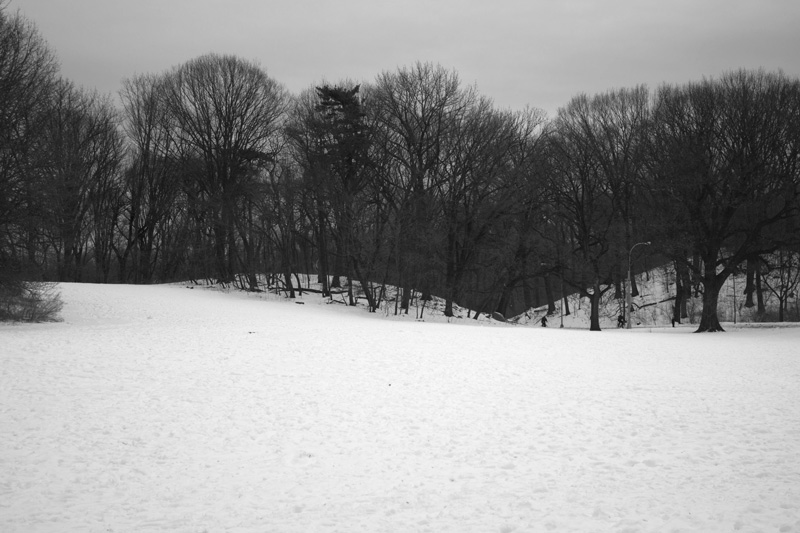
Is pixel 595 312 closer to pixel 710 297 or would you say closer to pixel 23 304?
pixel 710 297

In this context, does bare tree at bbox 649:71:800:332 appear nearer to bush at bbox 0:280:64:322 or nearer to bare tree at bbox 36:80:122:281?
bush at bbox 0:280:64:322

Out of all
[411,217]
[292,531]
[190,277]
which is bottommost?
[292,531]

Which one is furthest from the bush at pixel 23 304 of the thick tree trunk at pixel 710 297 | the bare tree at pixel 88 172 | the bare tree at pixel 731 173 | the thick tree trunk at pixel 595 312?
the thick tree trunk at pixel 710 297

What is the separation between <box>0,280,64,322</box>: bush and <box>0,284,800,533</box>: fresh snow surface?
2085mm

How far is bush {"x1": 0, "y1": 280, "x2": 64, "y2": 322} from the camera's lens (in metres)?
18.0

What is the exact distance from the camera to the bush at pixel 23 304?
1797 cm

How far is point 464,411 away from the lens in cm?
1098

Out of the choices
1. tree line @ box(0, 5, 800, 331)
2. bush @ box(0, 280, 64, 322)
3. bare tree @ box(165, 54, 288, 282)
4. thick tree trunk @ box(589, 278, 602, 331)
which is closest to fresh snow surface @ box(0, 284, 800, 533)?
bush @ box(0, 280, 64, 322)

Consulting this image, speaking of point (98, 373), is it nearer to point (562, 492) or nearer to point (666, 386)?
point (562, 492)

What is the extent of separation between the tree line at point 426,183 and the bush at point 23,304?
2.17 metres

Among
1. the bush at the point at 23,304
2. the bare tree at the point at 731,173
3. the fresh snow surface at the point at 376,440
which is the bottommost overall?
the fresh snow surface at the point at 376,440

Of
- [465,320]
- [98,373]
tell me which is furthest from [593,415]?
[465,320]

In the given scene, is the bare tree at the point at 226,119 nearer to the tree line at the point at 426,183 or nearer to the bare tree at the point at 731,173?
the tree line at the point at 426,183

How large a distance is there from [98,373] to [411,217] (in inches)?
1005
